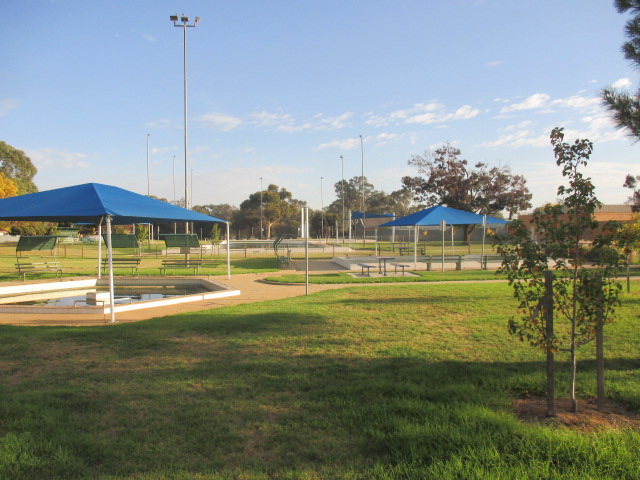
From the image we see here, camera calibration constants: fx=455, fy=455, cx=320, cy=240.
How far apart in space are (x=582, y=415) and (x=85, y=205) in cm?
889

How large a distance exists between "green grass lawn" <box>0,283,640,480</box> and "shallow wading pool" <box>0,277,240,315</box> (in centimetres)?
222

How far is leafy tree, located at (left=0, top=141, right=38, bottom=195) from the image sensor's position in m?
57.1

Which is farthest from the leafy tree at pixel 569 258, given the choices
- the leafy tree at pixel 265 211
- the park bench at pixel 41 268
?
the leafy tree at pixel 265 211

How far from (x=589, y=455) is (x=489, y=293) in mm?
8085

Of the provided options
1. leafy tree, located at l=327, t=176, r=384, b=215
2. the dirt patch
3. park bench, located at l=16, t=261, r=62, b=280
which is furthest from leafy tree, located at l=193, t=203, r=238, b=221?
the dirt patch

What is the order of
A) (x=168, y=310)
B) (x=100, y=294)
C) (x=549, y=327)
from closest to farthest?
(x=549, y=327)
(x=168, y=310)
(x=100, y=294)

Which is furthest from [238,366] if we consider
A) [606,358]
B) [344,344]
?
[606,358]

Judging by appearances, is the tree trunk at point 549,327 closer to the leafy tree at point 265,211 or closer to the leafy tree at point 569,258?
the leafy tree at point 569,258

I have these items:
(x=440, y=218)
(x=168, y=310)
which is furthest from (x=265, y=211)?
(x=168, y=310)

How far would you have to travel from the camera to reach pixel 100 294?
434 inches

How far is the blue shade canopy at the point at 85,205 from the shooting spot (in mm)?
8844

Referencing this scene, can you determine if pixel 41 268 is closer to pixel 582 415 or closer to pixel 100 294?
pixel 100 294

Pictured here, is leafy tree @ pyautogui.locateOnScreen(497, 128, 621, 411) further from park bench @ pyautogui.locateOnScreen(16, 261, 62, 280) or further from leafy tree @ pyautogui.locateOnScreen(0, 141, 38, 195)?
leafy tree @ pyautogui.locateOnScreen(0, 141, 38, 195)

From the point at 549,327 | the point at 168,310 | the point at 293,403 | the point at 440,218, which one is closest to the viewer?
the point at 549,327
